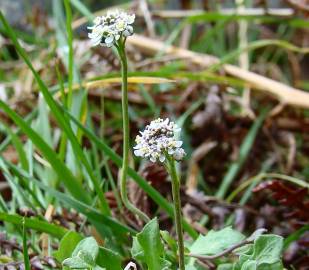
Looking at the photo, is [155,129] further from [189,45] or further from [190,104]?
[189,45]

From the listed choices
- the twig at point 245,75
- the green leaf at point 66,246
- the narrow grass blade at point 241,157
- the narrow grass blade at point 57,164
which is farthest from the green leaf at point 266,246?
the twig at point 245,75

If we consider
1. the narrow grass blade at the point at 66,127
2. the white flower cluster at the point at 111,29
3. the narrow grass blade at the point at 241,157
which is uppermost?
the white flower cluster at the point at 111,29

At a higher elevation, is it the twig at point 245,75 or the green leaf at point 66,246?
the twig at point 245,75

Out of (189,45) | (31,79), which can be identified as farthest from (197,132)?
(189,45)

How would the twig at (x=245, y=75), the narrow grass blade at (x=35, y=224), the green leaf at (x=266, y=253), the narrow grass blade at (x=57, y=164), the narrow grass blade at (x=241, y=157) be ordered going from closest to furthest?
the green leaf at (x=266, y=253) → the narrow grass blade at (x=35, y=224) → the narrow grass blade at (x=57, y=164) → the narrow grass blade at (x=241, y=157) → the twig at (x=245, y=75)

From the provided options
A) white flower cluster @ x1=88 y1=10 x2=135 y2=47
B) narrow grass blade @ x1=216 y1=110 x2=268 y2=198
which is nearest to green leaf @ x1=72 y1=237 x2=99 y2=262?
white flower cluster @ x1=88 y1=10 x2=135 y2=47

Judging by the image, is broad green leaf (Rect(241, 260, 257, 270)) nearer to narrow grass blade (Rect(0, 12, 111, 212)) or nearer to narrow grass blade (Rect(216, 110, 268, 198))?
narrow grass blade (Rect(0, 12, 111, 212))

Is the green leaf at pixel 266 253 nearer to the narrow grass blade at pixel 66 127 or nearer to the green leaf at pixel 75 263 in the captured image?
the green leaf at pixel 75 263
